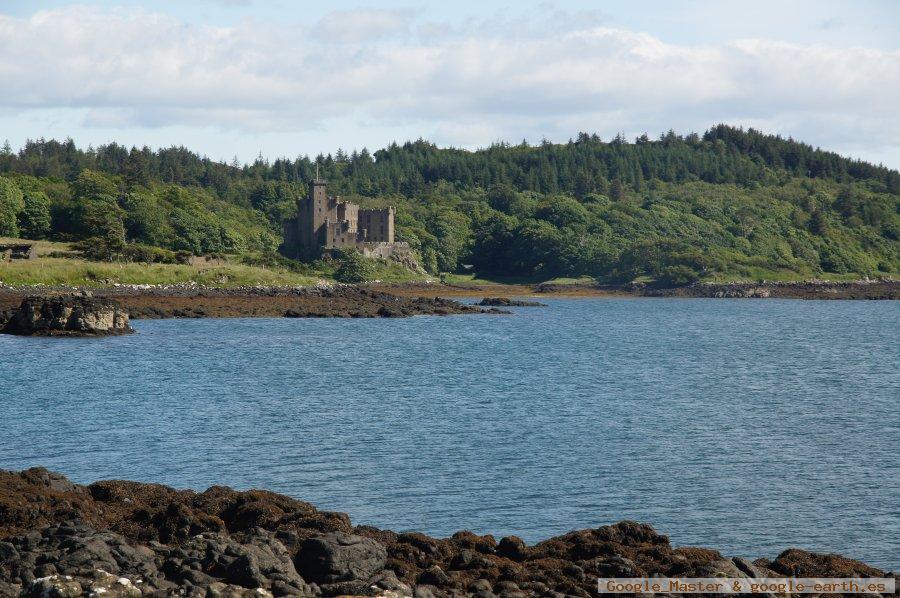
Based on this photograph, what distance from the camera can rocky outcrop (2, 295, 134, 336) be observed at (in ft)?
229

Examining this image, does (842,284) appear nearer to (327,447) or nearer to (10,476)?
(327,447)

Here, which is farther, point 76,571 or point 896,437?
point 896,437

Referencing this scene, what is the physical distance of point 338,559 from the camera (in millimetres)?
18281

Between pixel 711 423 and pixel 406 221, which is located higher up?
pixel 406 221

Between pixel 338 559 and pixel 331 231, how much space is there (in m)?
131

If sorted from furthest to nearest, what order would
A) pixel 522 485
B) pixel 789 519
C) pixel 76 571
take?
pixel 522 485
pixel 789 519
pixel 76 571

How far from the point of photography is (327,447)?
111ft

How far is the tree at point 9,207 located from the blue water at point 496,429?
5453cm

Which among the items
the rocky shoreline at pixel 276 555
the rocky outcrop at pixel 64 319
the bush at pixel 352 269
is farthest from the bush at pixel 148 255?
the rocky shoreline at pixel 276 555

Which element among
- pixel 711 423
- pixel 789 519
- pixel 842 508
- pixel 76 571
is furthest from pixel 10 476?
pixel 711 423

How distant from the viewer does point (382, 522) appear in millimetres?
24656

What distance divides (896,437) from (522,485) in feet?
49.4

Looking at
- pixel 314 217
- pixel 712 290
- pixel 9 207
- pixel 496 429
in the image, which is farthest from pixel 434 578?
pixel 712 290

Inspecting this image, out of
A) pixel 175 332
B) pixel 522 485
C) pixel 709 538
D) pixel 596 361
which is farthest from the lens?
pixel 175 332
